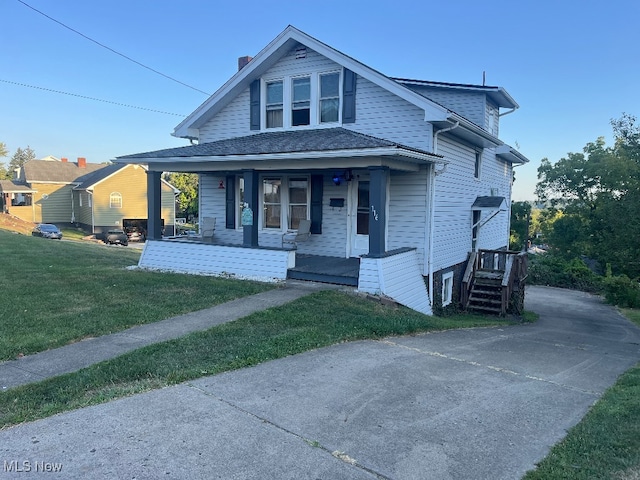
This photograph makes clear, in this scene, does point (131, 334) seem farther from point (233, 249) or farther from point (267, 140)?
point (267, 140)

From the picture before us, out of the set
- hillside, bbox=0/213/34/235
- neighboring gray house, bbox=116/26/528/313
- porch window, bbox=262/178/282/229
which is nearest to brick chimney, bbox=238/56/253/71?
neighboring gray house, bbox=116/26/528/313

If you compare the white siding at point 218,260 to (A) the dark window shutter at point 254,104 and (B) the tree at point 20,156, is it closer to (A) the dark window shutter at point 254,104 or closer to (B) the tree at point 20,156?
(A) the dark window shutter at point 254,104

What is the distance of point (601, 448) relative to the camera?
3.79m

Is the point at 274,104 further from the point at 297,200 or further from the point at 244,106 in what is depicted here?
the point at 297,200

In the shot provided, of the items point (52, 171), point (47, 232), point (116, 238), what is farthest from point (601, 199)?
point (52, 171)

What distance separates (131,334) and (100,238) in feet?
112

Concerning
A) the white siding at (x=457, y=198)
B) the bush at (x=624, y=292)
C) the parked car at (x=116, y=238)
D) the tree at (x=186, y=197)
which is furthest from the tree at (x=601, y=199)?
the tree at (x=186, y=197)

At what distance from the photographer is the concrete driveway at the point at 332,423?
3.41 metres

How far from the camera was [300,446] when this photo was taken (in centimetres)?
371

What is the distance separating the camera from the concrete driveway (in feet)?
11.2

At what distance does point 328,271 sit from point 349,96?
475cm

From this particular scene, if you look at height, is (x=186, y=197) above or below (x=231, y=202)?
above

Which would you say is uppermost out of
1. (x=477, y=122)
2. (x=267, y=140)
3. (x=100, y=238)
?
(x=477, y=122)

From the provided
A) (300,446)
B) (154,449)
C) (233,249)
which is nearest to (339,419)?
(300,446)
